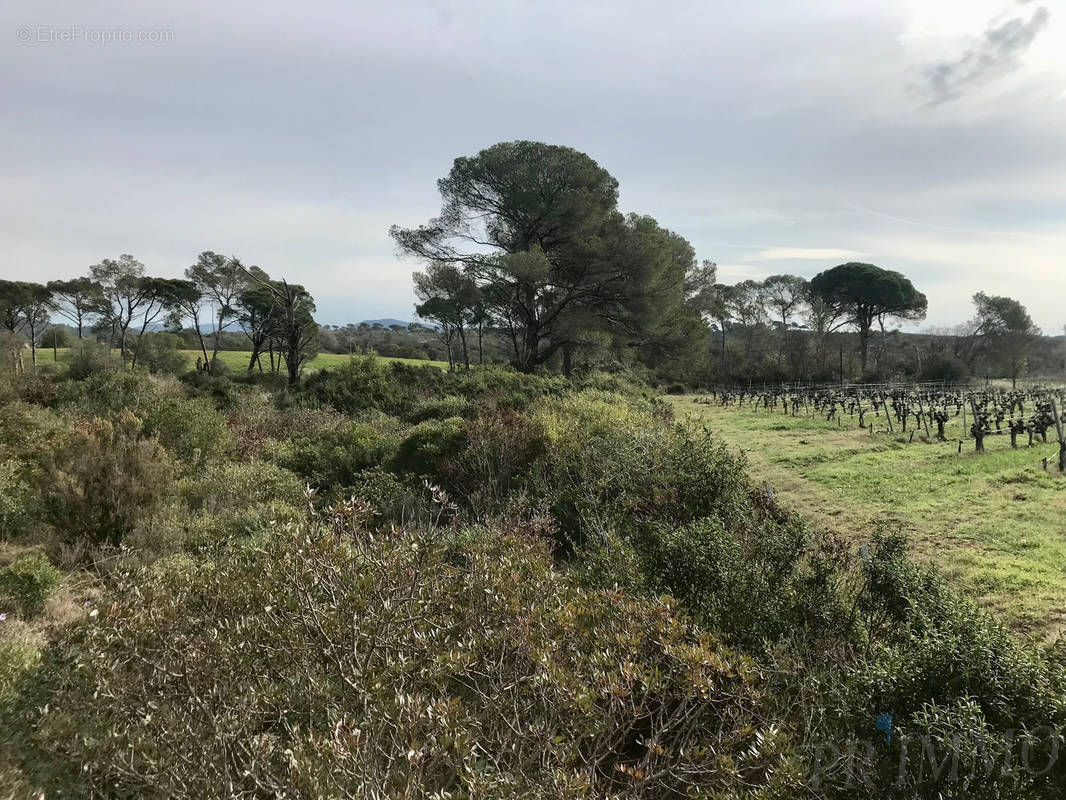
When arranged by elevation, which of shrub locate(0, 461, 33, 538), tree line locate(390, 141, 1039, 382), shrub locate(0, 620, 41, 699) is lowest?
shrub locate(0, 620, 41, 699)

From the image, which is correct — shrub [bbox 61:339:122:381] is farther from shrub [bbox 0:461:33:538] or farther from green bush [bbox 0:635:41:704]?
green bush [bbox 0:635:41:704]

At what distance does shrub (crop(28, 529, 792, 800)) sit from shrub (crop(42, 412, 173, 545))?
3.82 metres

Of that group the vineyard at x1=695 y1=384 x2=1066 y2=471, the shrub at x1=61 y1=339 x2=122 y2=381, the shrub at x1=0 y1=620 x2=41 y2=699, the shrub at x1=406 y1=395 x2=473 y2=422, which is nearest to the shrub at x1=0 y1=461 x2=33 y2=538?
the shrub at x1=0 y1=620 x2=41 y2=699

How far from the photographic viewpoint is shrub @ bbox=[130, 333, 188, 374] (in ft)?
97.2

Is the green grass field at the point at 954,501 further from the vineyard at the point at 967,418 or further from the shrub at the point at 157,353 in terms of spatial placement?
the shrub at the point at 157,353

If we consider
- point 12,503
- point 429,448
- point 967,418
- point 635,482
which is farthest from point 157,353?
point 967,418

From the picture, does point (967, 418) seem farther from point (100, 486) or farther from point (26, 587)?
point (26, 587)

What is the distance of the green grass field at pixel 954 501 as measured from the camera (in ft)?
18.0

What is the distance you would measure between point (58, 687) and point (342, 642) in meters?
1.86

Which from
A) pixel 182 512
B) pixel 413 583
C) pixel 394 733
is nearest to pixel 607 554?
pixel 413 583

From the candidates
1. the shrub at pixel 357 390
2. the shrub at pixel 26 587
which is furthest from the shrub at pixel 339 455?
the shrub at pixel 357 390

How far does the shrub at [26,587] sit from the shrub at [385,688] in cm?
209

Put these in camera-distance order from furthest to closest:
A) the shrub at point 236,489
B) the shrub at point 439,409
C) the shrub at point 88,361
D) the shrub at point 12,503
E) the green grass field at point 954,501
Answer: the shrub at point 88,361
the shrub at point 439,409
the shrub at point 236,489
the shrub at point 12,503
the green grass field at point 954,501

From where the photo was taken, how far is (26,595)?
4.35 m
